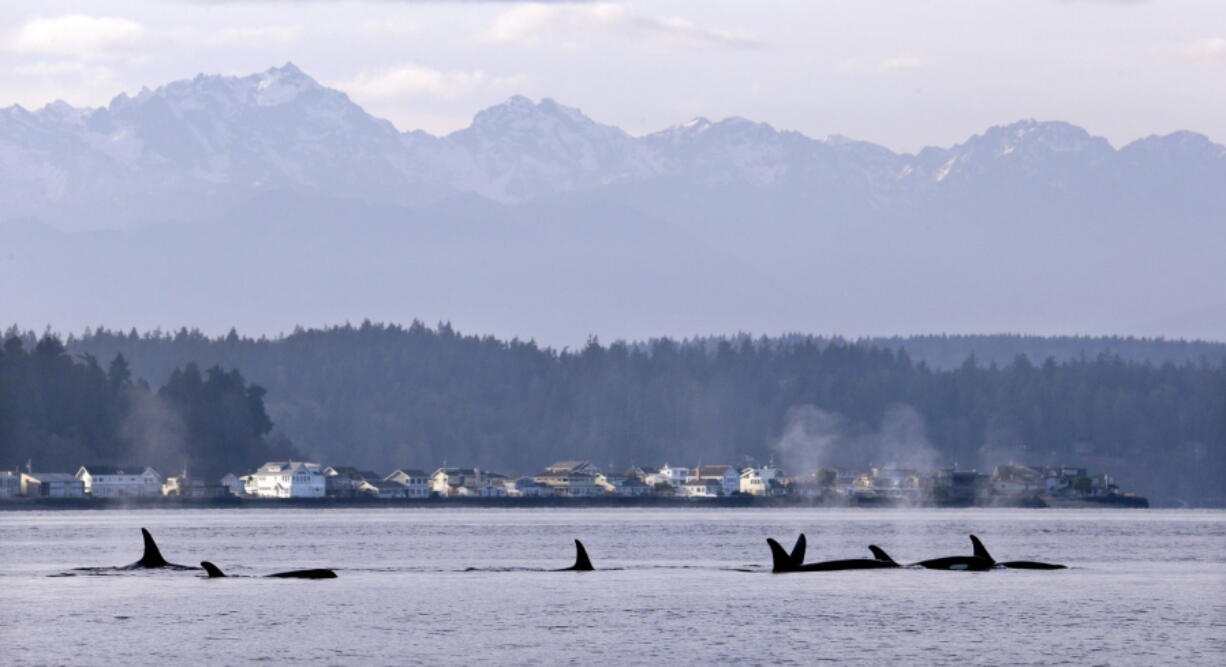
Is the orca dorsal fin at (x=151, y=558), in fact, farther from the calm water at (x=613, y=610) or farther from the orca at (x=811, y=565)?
the orca at (x=811, y=565)

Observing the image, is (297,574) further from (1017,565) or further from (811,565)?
(1017,565)

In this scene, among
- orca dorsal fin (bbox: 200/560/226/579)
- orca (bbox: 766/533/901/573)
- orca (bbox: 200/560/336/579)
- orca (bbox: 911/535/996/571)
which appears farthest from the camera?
orca (bbox: 766/533/901/573)

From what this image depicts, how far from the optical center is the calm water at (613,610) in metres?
69.1

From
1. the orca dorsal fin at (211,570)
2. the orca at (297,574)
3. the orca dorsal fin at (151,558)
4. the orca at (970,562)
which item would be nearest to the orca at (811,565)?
the orca at (970,562)

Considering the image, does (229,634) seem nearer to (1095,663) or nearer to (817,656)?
(817,656)

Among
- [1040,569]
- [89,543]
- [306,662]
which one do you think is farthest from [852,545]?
[306,662]

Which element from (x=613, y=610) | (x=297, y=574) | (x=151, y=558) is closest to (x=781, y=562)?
(x=613, y=610)

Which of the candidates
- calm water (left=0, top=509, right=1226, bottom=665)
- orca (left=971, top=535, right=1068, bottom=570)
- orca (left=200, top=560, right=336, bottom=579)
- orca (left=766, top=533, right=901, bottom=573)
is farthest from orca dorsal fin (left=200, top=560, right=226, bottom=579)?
orca (left=971, top=535, right=1068, bottom=570)

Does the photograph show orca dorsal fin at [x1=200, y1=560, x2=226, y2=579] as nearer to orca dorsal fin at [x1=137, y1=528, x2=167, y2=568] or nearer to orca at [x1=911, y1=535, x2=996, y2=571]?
orca dorsal fin at [x1=137, y1=528, x2=167, y2=568]

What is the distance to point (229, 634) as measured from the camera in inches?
2928

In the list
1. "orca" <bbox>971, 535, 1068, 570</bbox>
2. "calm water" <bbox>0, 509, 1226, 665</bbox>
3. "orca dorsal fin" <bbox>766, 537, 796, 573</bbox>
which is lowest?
"calm water" <bbox>0, 509, 1226, 665</bbox>

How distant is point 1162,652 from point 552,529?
4779 inches

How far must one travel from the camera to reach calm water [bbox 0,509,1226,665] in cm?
6912

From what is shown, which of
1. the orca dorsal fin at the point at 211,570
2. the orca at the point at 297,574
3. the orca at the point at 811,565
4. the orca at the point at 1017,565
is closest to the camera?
the orca dorsal fin at the point at 211,570
